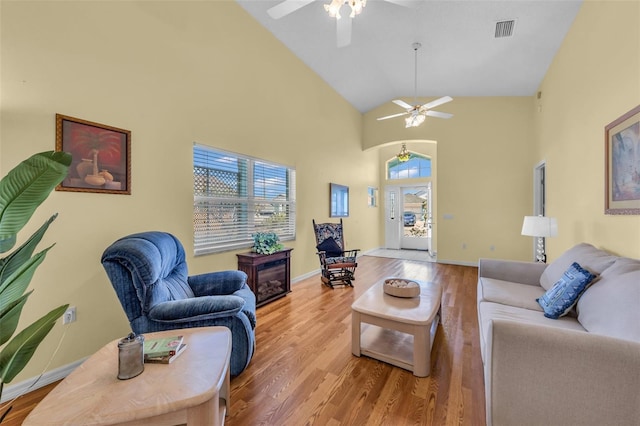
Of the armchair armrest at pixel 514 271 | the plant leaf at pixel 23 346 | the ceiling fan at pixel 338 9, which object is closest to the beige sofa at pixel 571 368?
the armchair armrest at pixel 514 271

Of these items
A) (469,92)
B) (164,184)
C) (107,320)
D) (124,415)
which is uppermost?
(469,92)

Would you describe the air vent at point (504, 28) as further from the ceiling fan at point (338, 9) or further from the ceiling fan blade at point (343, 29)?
the ceiling fan blade at point (343, 29)

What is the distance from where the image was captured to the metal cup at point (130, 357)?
3.59 ft

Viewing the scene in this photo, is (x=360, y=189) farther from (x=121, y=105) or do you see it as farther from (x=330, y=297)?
(x=121, y=105)

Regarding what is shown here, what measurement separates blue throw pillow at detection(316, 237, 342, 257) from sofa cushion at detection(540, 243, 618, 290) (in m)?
2.72

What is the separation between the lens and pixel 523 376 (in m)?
1.25

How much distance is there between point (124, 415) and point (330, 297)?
2838 mm

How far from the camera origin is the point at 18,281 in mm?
881

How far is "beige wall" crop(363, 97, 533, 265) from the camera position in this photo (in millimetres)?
5223

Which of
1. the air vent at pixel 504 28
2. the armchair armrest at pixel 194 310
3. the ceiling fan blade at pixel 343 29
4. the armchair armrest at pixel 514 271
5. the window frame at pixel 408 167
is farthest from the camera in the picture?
the window frame at pixel 408 167

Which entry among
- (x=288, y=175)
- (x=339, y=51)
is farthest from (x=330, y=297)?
(x=339, y=51)

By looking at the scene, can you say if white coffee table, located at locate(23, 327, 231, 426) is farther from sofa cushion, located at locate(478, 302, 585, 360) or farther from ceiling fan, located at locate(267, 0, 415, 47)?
ceiling fan, located at locate(267, 0, 415, 47)

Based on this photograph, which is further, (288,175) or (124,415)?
(288,175)

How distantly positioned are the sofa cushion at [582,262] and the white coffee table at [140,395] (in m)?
2.63
